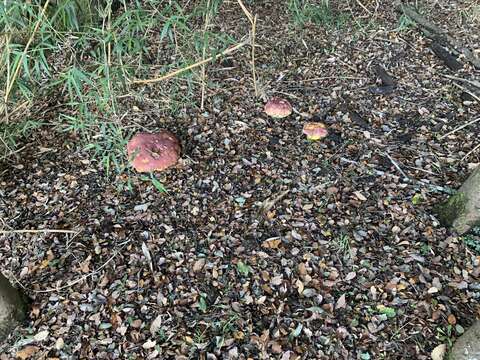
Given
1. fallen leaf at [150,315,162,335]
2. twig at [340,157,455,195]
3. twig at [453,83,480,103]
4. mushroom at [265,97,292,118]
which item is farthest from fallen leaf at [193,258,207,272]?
twig at [453,83,480,103]

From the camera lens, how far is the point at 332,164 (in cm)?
276

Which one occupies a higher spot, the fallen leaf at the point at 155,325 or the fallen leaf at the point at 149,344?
the fallen leaf at the point at 155,325

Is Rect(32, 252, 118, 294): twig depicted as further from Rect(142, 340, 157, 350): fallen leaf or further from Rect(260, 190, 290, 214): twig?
Rect(260, 190, 290, 214): twig

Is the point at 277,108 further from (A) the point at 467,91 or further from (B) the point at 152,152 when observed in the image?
(A) the point at 467,91

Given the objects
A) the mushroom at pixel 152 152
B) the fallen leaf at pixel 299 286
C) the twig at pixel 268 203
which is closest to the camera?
the fallen leaf at pixel 299 286

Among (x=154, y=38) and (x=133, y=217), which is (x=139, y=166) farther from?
(x=154, y=38)

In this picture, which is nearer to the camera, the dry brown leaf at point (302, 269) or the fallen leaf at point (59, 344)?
the fallen leaf at point (59, 344)

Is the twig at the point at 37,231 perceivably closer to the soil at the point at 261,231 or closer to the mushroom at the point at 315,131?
the soil at the point at 261,231

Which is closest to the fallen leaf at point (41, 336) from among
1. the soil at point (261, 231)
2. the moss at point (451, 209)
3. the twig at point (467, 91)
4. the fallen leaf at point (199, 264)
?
the soil at point (261, 231)

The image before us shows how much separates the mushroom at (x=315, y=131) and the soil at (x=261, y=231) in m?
0.05

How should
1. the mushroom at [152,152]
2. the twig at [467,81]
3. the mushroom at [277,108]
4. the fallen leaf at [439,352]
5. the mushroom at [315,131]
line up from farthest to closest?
the twig at [467,81] < the mushroom at [277,108] < the mushroom at [315,131] < the mushroom at [152,152] < the fallen leaf at [439,352]

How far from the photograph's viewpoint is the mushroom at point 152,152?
263cm

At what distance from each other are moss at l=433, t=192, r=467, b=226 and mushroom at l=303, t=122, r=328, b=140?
0.81 metres

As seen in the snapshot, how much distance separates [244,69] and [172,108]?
71 cm
